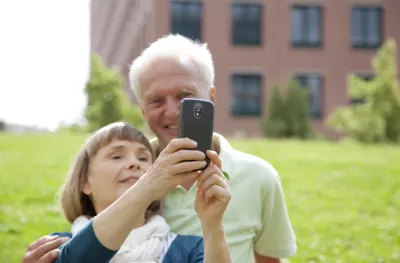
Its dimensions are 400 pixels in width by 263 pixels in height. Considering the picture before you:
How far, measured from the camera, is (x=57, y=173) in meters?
9.84

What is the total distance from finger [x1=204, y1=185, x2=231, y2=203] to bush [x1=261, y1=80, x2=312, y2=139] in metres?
20.3

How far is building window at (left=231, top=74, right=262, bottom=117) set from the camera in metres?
27.7

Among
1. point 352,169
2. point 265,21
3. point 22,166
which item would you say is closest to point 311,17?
point 265,21

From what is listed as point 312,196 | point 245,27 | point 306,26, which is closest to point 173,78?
point 312,196

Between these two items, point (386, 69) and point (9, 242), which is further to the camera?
point (386, 69)

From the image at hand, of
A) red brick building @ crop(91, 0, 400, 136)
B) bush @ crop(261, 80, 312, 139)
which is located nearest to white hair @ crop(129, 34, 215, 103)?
bush @ crop(261, 80, 312, 139)

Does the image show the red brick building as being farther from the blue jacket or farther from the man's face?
the blue jacket

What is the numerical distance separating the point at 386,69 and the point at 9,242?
15808 millimetres

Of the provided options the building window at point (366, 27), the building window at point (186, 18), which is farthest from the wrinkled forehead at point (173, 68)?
the building window at point (366, 27)

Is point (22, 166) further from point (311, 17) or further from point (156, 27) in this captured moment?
point (311, 17)

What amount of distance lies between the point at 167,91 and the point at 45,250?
1.03 metres

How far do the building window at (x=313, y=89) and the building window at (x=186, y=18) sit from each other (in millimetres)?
5224

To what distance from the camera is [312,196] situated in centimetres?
901

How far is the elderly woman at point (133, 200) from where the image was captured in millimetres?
2215
